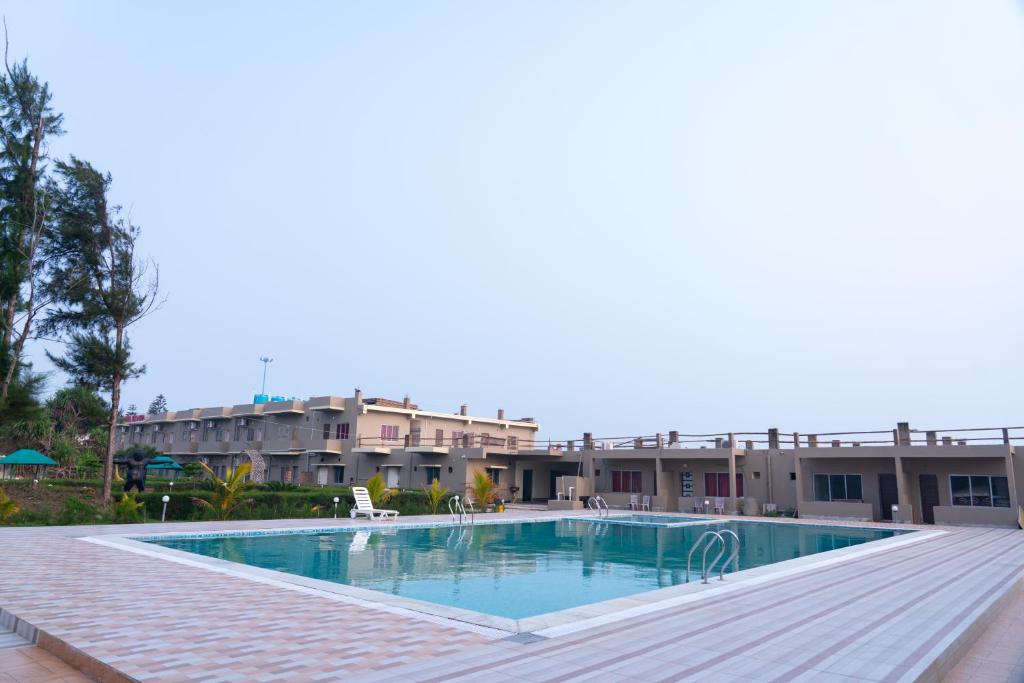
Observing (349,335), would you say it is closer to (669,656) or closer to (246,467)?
(246,467)

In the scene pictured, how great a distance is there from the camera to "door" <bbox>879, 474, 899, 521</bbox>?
25.5 m

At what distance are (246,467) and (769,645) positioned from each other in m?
16.4

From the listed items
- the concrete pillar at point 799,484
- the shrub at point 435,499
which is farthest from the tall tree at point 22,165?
the concrete pillar at point 799,484

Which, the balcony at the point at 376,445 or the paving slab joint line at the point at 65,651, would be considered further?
the balcony at the point at 376,445

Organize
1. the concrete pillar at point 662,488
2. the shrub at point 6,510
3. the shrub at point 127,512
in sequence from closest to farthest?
the shrub at point 6,510, the shrub at point 127,512, the concrete pillar at point 662,488

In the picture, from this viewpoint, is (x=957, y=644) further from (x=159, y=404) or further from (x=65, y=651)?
(x=159, y=404)

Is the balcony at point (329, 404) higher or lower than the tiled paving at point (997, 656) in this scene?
higher

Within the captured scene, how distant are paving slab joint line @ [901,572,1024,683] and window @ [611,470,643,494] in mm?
23774

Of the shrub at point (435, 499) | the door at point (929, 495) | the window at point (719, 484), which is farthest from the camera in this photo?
the window at point (719, 484)

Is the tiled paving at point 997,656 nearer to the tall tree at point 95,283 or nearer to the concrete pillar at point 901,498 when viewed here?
the concrete pillar at point 901,498

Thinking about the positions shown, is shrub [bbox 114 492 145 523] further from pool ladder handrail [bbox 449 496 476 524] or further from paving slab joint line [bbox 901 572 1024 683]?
paving slab joint line [bbox 901 572 1024 683]

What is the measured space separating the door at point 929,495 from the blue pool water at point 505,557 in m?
5.70

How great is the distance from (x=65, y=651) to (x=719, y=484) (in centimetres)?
2813

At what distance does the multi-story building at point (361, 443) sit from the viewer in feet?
119
